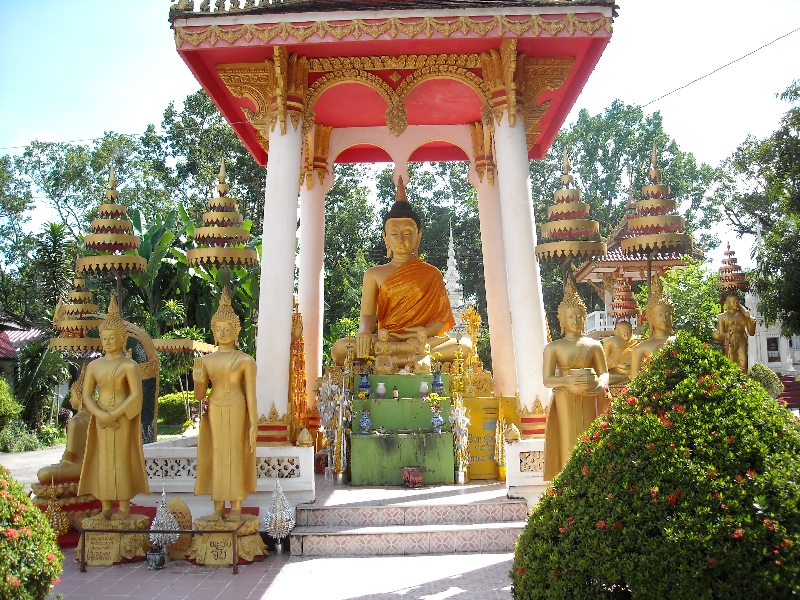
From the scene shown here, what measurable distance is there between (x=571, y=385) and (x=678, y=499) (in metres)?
3.23

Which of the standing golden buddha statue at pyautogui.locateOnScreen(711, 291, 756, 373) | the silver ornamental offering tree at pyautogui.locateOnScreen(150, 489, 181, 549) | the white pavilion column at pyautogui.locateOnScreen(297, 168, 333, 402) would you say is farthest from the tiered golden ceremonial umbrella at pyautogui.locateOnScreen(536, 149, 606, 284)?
the silver ornamental offering tree at pyautogui.locateOnScreen(150, 489, 181, 549)

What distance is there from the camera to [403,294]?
437 inches

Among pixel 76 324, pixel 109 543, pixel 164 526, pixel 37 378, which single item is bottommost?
pixel 109 543

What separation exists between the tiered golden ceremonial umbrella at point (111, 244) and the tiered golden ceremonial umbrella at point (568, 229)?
4724 millimetres

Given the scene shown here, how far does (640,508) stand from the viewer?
3.44m

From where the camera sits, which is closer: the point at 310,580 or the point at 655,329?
the point at 310,580

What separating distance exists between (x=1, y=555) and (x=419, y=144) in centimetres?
986

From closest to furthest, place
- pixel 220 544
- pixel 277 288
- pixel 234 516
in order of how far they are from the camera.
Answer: pixel 220 544 < pixel 234 516 < pixel 277 288

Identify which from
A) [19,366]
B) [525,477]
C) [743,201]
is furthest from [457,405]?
[743,201]

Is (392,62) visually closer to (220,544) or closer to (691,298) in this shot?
(220,544)

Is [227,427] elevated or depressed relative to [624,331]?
depressed

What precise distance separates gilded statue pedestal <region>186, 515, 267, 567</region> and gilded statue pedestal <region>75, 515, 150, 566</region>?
582 mm

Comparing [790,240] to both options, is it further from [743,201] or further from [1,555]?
[1,555]

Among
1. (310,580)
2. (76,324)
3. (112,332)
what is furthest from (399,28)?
(310,580)
